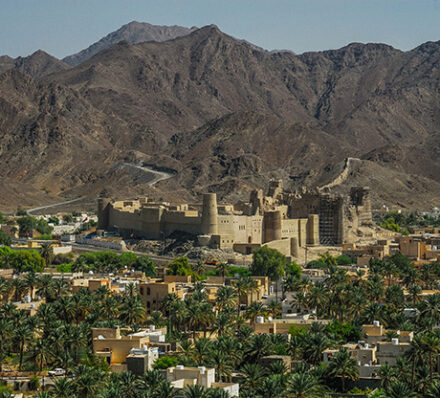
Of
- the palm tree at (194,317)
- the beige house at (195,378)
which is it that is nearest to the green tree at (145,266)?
the palm tree at (194,317)

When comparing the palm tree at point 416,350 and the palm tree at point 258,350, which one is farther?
the palm tree at point 258,350

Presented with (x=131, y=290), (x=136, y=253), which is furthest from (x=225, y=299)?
(x=136, y=253)

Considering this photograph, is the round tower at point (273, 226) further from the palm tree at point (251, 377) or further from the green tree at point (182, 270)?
the palm tree at point (251, 377)

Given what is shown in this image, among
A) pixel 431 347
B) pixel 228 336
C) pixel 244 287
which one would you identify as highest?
pixel 244 287

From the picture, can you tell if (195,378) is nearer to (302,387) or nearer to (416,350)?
(302,387)

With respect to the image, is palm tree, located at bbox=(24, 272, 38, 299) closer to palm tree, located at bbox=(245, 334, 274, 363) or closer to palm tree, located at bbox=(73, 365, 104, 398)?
palm tree, located at bbox=(245, 334, 274, 363)

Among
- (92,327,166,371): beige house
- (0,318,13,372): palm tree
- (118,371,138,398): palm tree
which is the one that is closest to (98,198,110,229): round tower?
(0,318,13,372): palm tree

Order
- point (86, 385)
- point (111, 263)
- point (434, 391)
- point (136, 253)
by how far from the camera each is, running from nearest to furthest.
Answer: point (434, 391)
point (86, 385)
point (111, 263)
point (136, 253)
